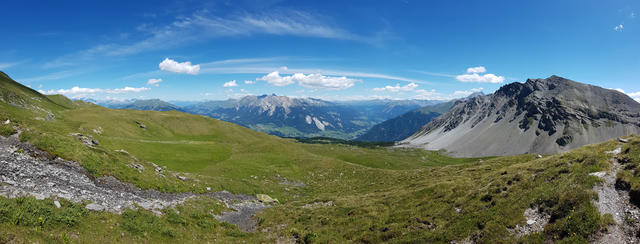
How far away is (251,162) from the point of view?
6069 cm

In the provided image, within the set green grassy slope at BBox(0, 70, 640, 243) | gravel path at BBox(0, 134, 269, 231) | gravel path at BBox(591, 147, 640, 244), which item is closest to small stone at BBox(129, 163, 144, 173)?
green grassy slope at BBox(0, 70, 640, 243)

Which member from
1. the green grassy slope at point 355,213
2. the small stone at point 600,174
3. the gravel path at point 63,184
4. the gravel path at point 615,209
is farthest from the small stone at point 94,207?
the small stone at point 600,174

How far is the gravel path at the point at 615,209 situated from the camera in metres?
11.6

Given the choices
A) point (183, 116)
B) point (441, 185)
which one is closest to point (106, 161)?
point (441, 185)

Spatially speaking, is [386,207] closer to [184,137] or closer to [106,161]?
[106,161]

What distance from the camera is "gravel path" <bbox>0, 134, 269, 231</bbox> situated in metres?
15.7

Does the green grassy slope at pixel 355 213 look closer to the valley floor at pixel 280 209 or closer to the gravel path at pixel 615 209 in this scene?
the valley floor at pixel 280 209

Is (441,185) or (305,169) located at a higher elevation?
(441,185)

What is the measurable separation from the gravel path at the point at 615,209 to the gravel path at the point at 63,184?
23.9 m

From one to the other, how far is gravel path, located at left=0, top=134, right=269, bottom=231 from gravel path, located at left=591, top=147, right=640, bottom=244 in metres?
23.9

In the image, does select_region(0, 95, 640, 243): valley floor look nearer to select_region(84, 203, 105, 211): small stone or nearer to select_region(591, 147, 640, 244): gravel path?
select_region(591, 147, 640, 244): gravel path

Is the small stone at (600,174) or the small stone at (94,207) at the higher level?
the small stone at (600,174)

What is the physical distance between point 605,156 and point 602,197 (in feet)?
23.1

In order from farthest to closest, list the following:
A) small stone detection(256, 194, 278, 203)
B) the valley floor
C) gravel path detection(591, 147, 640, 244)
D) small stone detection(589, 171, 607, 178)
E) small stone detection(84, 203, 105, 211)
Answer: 1. small stone detection(256, 194, 278, 203)
2. small stone detection(589, 171, 607, 178)
3. small stone detection(84, 203, 105, 211)
4. the valley floor
5. gravel path detection(591, 147, 640, 244)
